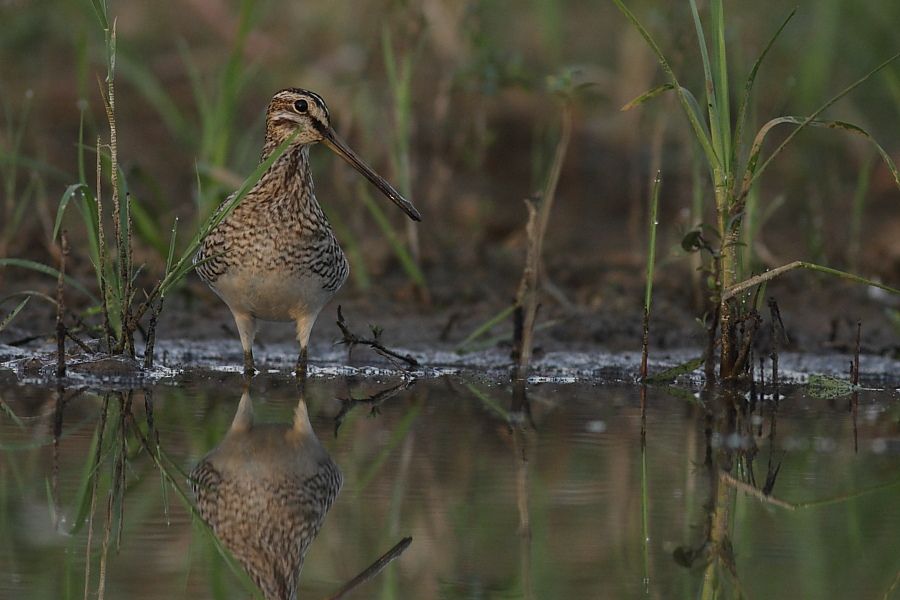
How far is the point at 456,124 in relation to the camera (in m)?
12.5

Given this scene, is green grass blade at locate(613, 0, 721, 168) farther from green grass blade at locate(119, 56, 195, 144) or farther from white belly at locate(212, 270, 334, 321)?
green grass blade at locate(119, 56, 195, 144)

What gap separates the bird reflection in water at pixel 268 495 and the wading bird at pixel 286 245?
1396 mm

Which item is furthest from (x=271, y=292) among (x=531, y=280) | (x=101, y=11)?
(x=101, y=11)

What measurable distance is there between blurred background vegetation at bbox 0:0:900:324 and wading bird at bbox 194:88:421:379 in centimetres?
126

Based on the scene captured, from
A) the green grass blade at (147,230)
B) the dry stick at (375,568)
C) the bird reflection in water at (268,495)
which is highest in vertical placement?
the green grass blade at (147,230)

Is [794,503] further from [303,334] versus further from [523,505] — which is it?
[303,334]

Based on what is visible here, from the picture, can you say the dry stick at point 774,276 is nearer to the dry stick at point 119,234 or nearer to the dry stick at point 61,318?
the dry stick at point 119,234

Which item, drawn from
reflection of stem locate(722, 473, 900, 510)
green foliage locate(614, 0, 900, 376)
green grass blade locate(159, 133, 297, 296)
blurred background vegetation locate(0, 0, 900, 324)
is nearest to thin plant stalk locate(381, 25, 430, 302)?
blurred background vegetation locate(0, 0, 900, 324)

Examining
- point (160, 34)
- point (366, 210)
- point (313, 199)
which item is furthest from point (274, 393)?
point (160, 34)

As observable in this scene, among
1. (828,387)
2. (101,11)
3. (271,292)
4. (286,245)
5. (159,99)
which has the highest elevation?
(159,99)

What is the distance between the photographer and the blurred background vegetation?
29.3ft

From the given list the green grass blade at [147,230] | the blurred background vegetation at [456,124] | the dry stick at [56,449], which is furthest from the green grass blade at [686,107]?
the green grass blade at [147,230]

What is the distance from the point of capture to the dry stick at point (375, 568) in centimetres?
343

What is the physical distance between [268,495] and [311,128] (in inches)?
116
